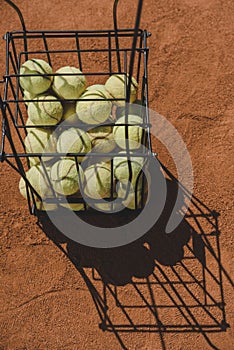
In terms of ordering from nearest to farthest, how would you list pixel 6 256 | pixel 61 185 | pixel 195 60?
1. pixel 61 185
2. pixel 6 256
3. pixel 195 60

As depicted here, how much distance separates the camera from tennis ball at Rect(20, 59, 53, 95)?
2.92 meters

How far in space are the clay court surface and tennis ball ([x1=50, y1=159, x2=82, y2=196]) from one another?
728 mm

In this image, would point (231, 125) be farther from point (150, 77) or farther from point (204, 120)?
point (150, 77)

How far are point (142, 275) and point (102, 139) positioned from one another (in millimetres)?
1232

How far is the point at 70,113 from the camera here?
9.95ft

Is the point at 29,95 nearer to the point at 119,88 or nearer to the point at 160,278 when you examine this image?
the point at 119,88

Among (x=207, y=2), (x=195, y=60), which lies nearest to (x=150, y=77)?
(x=195, y=60)

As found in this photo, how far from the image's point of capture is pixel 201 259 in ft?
11.5

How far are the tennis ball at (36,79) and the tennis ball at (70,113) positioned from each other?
0.20 meters

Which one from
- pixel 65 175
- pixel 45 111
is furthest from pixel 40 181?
pixel 45 111

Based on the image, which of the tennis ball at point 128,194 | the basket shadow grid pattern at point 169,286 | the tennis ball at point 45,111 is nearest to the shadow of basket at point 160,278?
the basket shadow grid pattern at point 169,286

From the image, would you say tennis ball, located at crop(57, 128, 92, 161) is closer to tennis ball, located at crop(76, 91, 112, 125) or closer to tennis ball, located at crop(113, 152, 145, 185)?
tennis ball, located at crop(76, 91, 112, 125)

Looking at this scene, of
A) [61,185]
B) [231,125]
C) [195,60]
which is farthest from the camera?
[195,60]

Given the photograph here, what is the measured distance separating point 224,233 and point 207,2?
274cm
